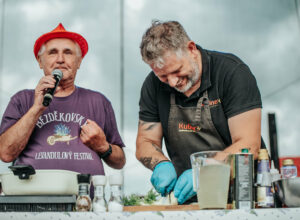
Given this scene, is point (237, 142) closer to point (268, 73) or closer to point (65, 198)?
point (65, 198)

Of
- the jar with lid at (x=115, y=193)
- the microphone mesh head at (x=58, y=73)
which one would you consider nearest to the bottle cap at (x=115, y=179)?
the jar with lid at (x=115, y=193)

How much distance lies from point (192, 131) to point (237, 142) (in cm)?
26

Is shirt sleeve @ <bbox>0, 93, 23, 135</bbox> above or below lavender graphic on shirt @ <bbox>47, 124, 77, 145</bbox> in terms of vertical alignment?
above

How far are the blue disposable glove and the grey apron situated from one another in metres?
0.21

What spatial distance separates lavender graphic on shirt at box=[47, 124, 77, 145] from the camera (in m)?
1.51

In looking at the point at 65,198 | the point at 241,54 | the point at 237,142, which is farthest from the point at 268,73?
the point at 65,198

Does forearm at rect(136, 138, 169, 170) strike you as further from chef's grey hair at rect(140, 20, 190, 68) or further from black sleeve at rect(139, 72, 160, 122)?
chef's grey hair at rect(140, 20, 190, 68)

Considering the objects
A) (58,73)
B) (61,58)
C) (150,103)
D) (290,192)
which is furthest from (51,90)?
(290,192)

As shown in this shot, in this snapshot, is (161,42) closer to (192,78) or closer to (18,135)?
(192,78)

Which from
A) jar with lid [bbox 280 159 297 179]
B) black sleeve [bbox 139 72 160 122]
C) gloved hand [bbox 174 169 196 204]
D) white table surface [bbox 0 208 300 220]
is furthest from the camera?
black sleeve [bbox 139 72 160 122]

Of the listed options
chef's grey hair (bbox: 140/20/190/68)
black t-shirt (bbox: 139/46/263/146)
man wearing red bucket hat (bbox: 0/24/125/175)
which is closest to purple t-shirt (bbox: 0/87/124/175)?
man wearing red bucket hat (bbox: 0/24/125/175)

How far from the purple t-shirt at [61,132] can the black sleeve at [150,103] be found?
160 mm

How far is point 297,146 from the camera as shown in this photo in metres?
4.38

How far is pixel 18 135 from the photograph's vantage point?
1451 millimetres
